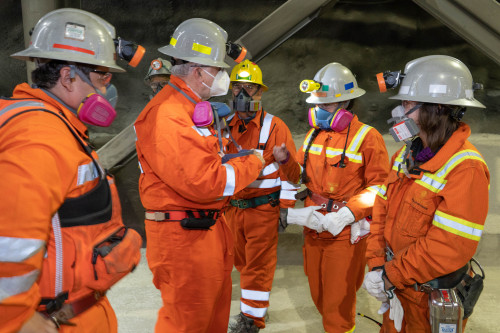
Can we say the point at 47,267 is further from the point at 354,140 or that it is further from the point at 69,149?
the point at 354,140

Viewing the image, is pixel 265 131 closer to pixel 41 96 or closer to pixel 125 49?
pixel 125 49

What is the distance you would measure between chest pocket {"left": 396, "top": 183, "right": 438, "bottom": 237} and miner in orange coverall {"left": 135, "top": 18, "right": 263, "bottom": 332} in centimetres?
93

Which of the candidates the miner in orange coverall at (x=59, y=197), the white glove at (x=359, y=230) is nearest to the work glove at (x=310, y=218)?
the white glove at (x=359, y=230)

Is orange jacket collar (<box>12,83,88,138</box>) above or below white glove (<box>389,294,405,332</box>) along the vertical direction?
above

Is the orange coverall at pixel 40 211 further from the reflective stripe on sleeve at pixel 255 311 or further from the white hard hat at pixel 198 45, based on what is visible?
the reflective stripe on sleeve at pixel 255 311

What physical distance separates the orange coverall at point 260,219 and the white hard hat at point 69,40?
196 centimetres

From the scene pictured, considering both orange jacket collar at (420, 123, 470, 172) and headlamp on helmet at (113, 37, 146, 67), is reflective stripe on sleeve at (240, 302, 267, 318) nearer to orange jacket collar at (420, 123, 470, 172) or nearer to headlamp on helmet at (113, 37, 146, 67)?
orange jacket collar at (420, 123, 470, 172)

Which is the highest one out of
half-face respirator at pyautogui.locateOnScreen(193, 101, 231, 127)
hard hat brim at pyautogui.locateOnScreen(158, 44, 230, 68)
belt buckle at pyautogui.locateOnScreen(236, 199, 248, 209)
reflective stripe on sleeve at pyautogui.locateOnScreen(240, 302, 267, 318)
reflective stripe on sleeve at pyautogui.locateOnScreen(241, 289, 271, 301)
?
hard hat brim at pyautogui.locateOnScreen(158, 44, 230, 68)

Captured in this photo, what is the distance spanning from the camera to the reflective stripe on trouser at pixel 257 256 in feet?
11.5

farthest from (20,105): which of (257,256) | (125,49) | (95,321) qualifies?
(257,256)

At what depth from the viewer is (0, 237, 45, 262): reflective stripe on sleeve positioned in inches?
44.2

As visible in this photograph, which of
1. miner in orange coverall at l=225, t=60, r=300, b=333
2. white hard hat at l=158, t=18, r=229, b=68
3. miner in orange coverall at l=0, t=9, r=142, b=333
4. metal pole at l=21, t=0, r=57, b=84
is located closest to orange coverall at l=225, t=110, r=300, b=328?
miner in orange coverall at l=225, t=60, r=300, b=333

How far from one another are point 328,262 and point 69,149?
7.51 ft

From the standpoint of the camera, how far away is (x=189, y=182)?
84.8 inches
